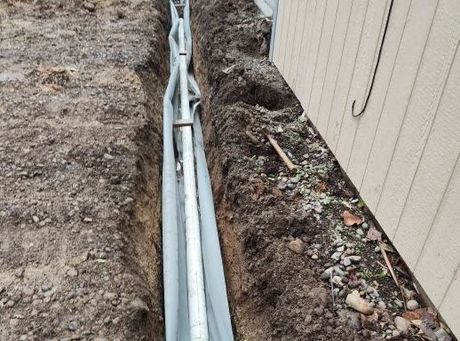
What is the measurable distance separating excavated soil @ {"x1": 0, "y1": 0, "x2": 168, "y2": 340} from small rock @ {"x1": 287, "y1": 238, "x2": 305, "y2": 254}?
0.89m

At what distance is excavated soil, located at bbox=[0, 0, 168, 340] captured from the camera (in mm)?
2047

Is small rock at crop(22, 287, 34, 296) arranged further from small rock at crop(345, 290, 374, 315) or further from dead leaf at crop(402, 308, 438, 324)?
dead leaf at crop(402, 308, 438, 324)

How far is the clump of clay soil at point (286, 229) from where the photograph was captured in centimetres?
194

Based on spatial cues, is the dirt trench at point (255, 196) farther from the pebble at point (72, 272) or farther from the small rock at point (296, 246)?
the pebble at point (72, 272)

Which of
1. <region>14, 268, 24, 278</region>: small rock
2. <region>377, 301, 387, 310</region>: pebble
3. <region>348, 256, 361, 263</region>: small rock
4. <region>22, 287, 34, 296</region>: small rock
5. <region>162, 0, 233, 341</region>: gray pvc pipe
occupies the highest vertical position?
<region>348, 256, 361, 263</region>: small rock

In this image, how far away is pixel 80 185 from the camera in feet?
9.10

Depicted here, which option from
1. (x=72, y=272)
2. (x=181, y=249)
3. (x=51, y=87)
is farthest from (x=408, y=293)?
(x=51, y=87)

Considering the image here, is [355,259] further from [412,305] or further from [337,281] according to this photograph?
[412,305]

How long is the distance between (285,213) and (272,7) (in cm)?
286

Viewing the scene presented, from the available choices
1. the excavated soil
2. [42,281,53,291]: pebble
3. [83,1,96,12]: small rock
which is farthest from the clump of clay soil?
[83,1,96,12]: small rock

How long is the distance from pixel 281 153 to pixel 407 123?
1.13 m

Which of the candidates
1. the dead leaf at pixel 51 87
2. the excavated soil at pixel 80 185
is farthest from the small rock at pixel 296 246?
the dead leaf at pixel 51 87

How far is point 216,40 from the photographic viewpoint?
4.52 metres

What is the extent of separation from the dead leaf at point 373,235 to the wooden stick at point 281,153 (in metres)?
0.75
